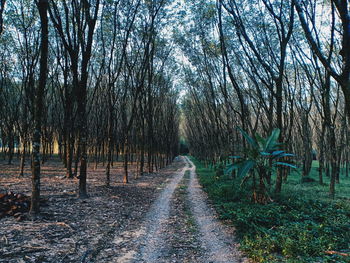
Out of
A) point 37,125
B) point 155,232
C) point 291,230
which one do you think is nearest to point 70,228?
point 155,232

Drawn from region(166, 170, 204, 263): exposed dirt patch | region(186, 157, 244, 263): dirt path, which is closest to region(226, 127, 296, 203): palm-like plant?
region(186, 157, 244, 263): dirt path

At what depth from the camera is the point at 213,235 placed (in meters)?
5.99

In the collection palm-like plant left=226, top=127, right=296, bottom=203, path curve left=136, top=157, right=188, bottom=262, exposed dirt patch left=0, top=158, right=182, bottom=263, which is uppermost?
palm-like plant left=226, top=127, right=296, bottom=203

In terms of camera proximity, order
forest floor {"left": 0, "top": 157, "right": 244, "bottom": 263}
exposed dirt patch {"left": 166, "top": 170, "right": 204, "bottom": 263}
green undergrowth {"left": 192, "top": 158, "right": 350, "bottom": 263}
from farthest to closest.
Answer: exposed dirt patch {"left": 166, "top": 170, "right": 204, "bottom": 263}, forest floor {"left": 0, "top": 157, "right": 244, "bottom": 263}, green undergrowth {"left": 192, "top": 158, "right": 350, "bottom": 263}

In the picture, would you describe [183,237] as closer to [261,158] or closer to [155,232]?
[155,232]

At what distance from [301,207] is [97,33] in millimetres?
15747

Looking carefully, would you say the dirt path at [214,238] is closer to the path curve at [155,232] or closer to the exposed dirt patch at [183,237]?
the exposed dirt patch at [183,237]

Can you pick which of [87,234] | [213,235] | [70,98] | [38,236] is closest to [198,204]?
[213,235]

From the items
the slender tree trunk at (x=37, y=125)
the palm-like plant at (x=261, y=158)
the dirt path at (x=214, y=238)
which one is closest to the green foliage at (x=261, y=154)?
the palm-like plant at (x=261, y=158)

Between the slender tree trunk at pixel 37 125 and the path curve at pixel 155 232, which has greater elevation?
the slender tree trunk at pixel 37 125

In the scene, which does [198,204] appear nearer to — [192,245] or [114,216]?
[114,216]

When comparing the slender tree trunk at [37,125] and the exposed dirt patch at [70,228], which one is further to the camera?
the slender tree trunk at [37,125]

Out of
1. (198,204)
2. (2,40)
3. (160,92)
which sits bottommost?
(198,204)

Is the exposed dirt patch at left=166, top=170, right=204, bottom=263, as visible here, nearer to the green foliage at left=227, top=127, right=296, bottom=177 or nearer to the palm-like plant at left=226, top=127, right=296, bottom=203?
the palm-like plant at left=226, top=127, right=296, bottom=203
